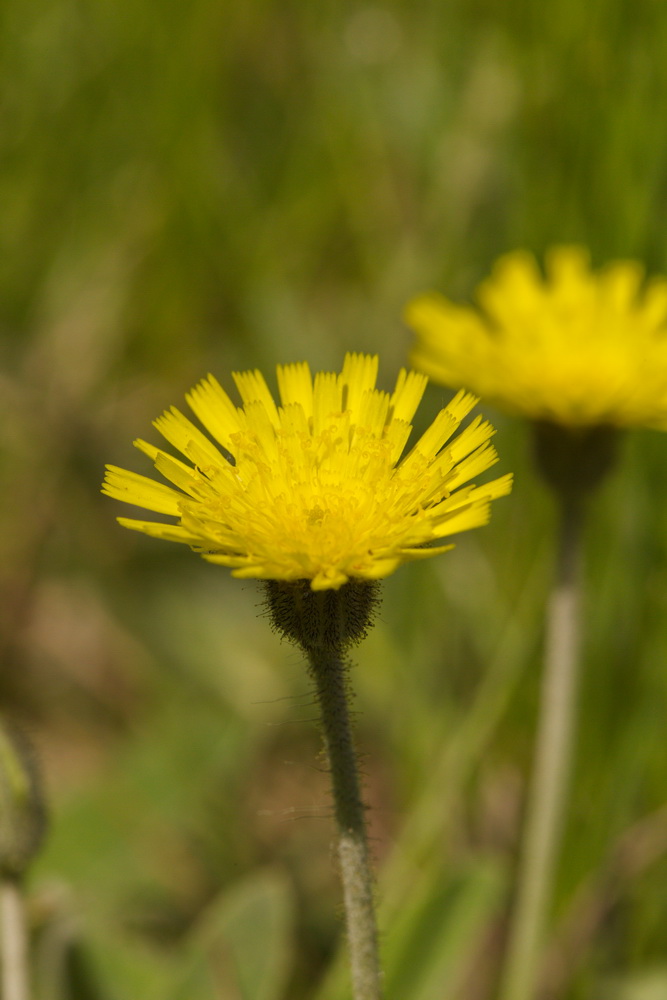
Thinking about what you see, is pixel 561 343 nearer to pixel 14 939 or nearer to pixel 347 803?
pixel 347 803

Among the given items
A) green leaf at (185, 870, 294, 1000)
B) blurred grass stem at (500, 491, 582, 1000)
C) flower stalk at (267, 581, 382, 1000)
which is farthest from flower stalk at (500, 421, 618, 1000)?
flower stalk at (267, 581, 382, 1000)

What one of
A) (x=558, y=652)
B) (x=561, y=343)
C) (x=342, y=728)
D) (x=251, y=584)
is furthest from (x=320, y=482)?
(x=251, y=584)

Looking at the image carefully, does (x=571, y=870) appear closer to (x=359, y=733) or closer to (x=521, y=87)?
(x=359, y=733)

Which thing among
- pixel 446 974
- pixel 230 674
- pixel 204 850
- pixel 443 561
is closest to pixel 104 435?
pixel 230 674

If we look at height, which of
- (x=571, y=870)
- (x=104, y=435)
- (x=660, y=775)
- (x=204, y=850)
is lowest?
(x=204, y=850)

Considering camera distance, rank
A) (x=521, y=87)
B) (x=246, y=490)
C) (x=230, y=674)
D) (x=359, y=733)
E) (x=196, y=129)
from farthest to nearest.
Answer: (x=196, y=129)
(x=230, y=674)
(x=359, y=733)
(x=521, y=87)
(x=246, y=490)

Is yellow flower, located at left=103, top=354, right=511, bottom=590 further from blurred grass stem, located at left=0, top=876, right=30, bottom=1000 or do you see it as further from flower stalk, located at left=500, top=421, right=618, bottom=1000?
blurred grass stem, located at left=0, top=876, right=30, bottom=1000

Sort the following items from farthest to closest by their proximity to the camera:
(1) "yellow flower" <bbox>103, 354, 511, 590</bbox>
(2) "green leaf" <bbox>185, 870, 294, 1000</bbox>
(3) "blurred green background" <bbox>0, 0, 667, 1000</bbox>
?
(3) "blurred green background" <bbox>0, 0, 667, 1000</bbox> < (2) "green leaf" <bbox>185, 870, 294, 1000</bbox> < (1) "yellow flower" <bbox>103, 354, 511, 590</bbox>
